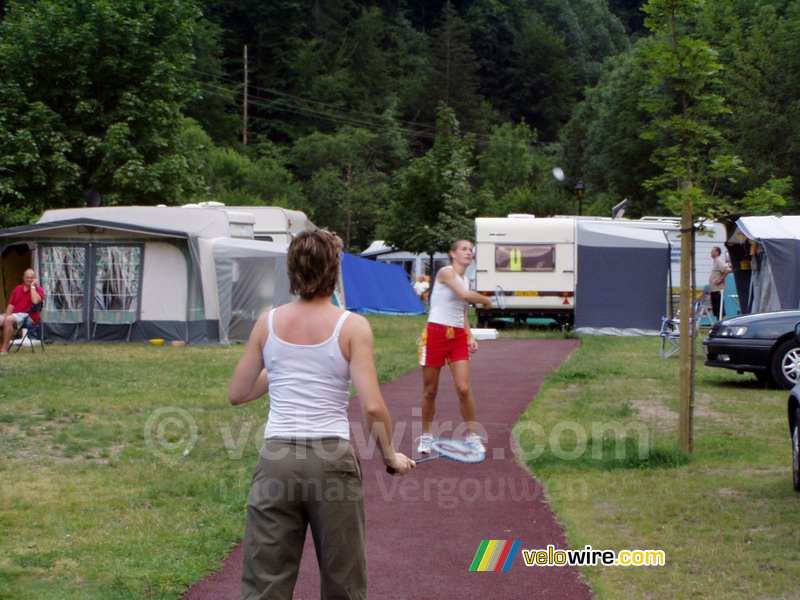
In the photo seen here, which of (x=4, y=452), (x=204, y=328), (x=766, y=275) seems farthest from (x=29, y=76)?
(x=4, y=452)

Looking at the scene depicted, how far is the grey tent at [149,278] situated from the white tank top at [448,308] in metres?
13.0

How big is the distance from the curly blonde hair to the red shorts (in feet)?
16.6

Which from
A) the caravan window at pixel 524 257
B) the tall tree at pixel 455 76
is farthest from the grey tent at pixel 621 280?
the tall tree at pixel 455 76

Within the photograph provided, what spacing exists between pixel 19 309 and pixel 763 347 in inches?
503

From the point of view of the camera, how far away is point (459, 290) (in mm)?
8922

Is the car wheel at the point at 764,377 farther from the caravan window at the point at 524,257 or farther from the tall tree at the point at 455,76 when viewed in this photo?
the tall tree at the point at 455,76

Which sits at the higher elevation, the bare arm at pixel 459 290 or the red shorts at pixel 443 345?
the bare arm at pixel 459 290

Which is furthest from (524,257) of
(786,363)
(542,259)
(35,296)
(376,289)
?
(786,363)

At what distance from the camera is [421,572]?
5.73 meters

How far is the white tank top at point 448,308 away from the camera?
9008mm

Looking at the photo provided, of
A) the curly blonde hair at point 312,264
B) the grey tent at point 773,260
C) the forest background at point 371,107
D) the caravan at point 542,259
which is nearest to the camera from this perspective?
the curly blonde hair at point 312,264

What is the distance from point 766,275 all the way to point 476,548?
47.7ft

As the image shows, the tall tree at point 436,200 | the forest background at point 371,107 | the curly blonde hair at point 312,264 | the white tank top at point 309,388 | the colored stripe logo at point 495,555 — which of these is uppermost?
the forest background at point 371,107

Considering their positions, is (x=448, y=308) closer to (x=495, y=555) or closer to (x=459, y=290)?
(x=459, y=290)
